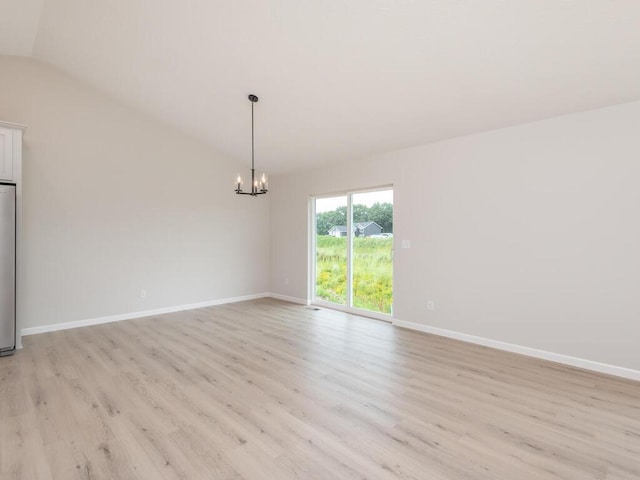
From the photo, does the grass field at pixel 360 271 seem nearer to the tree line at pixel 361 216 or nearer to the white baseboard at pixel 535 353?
the tree line at pixel 361 216

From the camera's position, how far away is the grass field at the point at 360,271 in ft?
17.0

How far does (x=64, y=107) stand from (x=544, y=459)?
20.9ft

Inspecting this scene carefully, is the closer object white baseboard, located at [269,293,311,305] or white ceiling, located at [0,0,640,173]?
white ceiling, located at [0,0,640,173]

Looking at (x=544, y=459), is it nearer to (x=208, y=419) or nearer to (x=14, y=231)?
(x=208, y=419)

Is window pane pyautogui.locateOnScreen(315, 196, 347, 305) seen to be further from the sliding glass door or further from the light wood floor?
the light wood floor

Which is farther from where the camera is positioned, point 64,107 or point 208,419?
point 64,107

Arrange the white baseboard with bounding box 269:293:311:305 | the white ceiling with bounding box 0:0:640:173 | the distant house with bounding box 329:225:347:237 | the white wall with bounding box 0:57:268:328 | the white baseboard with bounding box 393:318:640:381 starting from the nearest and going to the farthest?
1. the white ceiling with bounding box 0:0:640:173
2. the white baseboard with bounding box 393:318:640:381
3. the white wall with bounding box 0:57:268:328
4. the distant house with bounding box 329:225:347:237
5. the white baseboard with bounding box 269:293:311:305

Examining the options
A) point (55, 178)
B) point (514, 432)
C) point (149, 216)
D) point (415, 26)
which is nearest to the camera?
point (514, 432)

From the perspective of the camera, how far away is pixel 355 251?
18.6 feet

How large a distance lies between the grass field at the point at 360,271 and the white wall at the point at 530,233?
0.30m

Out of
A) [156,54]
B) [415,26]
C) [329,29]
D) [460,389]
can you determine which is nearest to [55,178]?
[156,54]

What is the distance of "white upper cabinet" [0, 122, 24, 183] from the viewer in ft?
12.1

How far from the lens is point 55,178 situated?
4.58 m

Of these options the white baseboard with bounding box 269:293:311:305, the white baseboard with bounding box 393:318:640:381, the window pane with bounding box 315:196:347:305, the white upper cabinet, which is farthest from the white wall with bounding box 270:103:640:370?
the white upper cabinet
